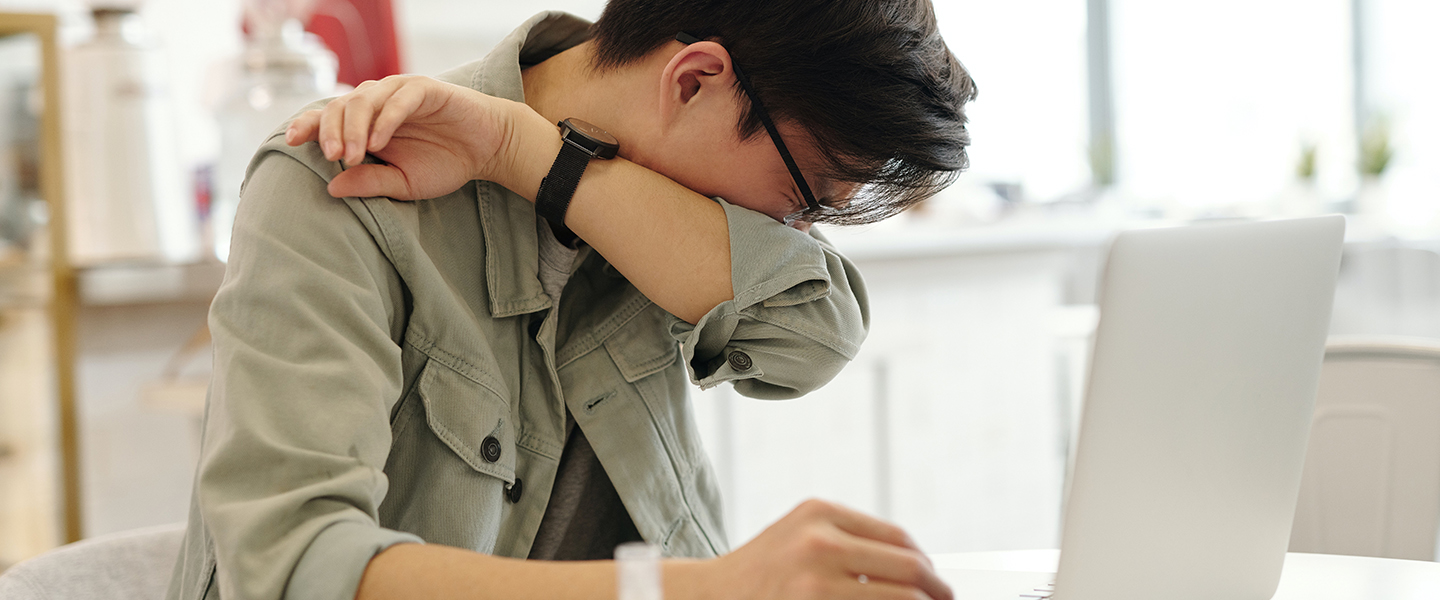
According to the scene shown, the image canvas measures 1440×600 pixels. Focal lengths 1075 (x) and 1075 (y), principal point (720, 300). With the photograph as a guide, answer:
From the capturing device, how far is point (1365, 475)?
126cm

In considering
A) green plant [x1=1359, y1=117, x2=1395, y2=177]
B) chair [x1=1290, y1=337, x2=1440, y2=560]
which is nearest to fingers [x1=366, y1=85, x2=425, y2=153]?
chair [x1=1290, y1=337, x2=1440, y2=560]

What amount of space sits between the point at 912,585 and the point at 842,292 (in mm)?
373

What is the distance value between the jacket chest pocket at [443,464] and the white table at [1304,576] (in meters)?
0.38

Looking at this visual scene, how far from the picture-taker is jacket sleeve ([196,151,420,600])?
56cm

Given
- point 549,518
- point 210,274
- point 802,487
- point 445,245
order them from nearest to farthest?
point 445,245
point 549,518
point 210,274
point 802,487

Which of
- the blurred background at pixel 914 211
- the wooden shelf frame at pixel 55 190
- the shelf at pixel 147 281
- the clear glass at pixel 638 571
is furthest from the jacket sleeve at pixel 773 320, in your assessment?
the wooden shelf frame at pixel 55 190

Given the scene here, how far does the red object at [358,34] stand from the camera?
202 centimetres

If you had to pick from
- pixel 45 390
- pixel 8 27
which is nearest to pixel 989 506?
pixel 45 390

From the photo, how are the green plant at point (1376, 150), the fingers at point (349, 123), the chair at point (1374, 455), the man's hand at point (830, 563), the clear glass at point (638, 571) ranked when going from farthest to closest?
the green plant at point (1376, 150)
the chair at point (1374, 455)
the fingers at point (349, 123)
the man's hand at point (830, 563)
the clear glass at point (638, 571)

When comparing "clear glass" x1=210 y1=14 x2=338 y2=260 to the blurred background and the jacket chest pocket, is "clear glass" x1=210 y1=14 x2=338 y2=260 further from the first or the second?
the jacket chest pocket

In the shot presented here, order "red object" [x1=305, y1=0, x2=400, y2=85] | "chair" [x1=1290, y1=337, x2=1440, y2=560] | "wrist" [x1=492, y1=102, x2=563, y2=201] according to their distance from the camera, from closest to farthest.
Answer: "wrist" [x1=492, y1=102, x2=563, y2=201]
"chair" [x1=1290, y1=337, x2=1440, y2=560]
"red object" [x1=305, y1=0, x2=400, y2=85]

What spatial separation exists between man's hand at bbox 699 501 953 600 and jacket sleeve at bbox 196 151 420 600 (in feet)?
0.66

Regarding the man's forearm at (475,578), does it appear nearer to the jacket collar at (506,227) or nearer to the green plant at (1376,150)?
the jacket collar at (506,227)

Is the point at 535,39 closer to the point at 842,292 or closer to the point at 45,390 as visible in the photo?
the point at 842,292
